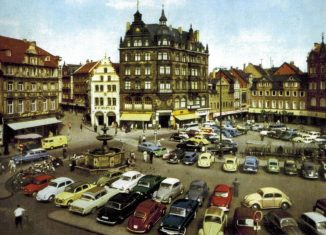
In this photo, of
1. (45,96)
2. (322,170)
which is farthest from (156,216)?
(45,96)

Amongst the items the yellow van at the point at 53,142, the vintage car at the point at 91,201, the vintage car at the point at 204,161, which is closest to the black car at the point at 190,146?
the vintage car at the point at 204,161

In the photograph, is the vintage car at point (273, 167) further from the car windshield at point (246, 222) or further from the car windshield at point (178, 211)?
the car windshield at point (178, 211)

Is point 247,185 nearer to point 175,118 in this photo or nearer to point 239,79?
point 175,118

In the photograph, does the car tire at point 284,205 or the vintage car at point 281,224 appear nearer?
the vintage car at point 281,224

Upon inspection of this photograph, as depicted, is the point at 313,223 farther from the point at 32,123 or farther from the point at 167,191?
the point at 32,123

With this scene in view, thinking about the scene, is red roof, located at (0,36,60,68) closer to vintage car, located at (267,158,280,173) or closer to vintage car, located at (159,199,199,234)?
vintage car, located at (159,199,199,234)

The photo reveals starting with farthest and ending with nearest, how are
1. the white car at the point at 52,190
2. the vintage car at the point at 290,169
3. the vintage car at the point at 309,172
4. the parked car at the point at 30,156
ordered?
1. the parked car at the point at 30,156
2. the vintage car at the point at 290,169
3. the vintage car at the point at 309,172
4. the white car at the point at 52,190

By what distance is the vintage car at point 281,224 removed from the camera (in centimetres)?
1902

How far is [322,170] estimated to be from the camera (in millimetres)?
33219

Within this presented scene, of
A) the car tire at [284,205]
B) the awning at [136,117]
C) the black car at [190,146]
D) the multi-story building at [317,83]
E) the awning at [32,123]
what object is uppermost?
the multi-story building at [317,83]

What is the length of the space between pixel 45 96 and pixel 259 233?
147 feet

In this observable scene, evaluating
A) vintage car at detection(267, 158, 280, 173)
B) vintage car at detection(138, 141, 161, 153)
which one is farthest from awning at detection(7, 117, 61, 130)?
vintage car at detection(267, 158, 280, 173)

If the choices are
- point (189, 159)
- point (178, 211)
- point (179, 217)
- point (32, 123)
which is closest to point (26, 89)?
point (32, 123)

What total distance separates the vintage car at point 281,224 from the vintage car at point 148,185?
964 cm
